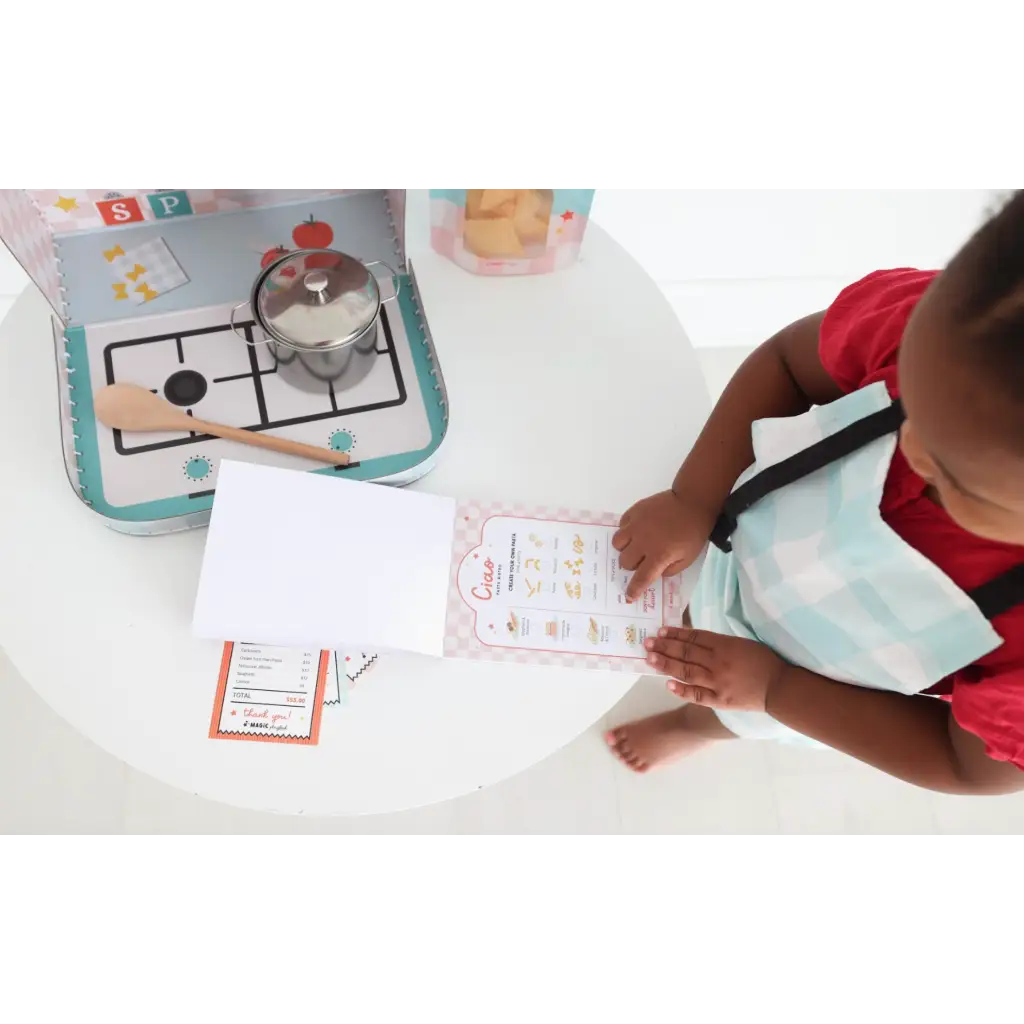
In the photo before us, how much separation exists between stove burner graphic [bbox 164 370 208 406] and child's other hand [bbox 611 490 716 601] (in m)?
0.42

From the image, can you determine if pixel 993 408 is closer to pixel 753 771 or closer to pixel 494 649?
pixel 494 649

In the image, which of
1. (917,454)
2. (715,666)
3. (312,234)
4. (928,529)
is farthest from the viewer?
(312,234)

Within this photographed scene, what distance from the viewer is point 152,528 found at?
0.74 metres

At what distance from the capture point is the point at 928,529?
0.63m

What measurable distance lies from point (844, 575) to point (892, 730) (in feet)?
0.46

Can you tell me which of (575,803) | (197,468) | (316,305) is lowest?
(575,803)

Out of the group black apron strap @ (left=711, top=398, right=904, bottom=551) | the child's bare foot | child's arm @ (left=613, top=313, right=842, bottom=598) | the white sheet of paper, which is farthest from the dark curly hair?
the child's bare foot

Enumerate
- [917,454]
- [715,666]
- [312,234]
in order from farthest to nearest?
[312,234], [715,666], [917,454]

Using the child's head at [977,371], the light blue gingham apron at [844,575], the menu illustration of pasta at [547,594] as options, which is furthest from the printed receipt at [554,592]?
the child's head at [977,371]

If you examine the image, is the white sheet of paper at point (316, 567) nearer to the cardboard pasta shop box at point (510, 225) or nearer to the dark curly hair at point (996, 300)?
the cardboard pasta shop box at point (510, 225)

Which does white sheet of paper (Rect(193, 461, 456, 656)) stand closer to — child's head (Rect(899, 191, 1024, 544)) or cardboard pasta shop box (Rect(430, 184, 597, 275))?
cardboard pasta shop box (Rect(430, 184, 597, 275))

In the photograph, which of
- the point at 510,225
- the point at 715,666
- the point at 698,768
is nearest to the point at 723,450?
the point at 715,666

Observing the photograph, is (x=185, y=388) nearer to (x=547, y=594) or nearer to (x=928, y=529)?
(x=547, y=594)

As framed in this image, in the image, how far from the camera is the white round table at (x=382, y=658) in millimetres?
715
